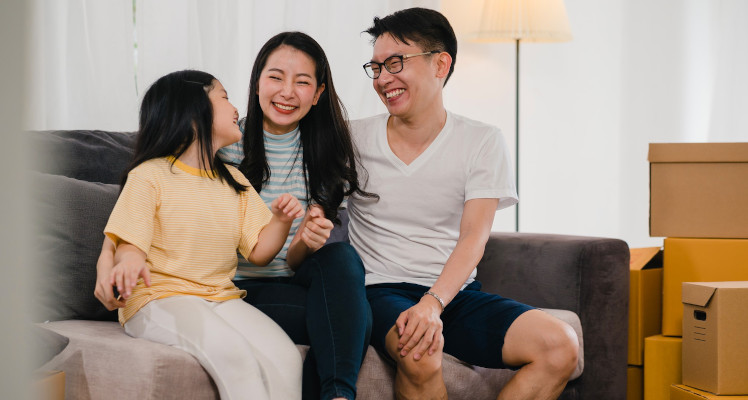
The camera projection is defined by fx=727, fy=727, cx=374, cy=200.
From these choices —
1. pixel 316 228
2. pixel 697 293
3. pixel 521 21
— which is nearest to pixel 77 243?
pixel 316 228

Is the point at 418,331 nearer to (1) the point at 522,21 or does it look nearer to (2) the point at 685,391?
(2) the point at 685,391

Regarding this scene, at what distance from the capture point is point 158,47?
1.98 metres

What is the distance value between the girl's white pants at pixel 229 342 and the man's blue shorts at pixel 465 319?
0.23 m

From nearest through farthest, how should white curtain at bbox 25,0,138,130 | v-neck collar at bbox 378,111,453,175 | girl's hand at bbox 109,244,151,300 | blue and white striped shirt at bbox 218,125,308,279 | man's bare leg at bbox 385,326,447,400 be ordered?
girl's hand at bbox 109,244,151,300, man's bare leg at bbox 385,326,447,400, blue and white striped shirt at bbox 218,125,308,279, v-neck collar at bbox 378,111,453,175, white curtain at bbox 25,0,138,130

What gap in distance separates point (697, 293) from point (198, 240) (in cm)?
116

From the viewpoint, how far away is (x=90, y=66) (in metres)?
1.86

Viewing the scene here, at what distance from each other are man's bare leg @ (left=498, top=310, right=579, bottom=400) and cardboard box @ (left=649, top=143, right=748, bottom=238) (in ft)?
2.42

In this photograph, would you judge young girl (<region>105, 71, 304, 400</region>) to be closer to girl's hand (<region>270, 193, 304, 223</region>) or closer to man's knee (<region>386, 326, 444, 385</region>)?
girl's hand (<region>270, 193, 304, 223</region>)

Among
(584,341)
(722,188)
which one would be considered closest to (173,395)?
(584,341)

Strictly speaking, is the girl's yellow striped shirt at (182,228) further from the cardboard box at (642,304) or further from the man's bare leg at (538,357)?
the cardboard box at (642,304)

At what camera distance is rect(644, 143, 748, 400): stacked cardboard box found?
1900 mm

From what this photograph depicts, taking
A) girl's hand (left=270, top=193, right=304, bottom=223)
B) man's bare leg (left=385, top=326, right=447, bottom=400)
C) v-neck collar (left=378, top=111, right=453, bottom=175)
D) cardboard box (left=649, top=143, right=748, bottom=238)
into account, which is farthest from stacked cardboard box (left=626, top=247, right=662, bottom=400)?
girl's hand (left=270, top=193, right=304, bottom=223)

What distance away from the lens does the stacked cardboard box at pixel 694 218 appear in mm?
1900

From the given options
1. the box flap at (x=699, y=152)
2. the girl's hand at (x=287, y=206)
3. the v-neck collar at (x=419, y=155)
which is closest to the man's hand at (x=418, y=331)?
the girl's hand at (x=287, y=206)
